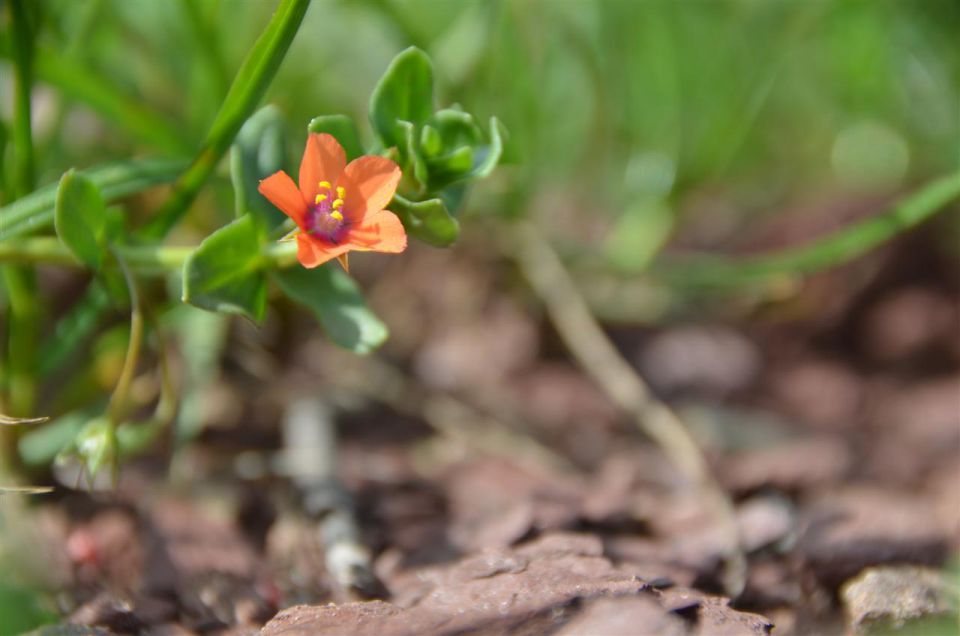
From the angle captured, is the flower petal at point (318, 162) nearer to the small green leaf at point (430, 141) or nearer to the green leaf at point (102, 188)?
the small green leaf at point (430, 141)

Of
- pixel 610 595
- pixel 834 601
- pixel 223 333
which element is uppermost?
pixel 223 333

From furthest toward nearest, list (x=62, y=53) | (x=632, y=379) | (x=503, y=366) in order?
1. (x=503, y=366)
2. (x=632, y=379)
3. (x=62, y=53)

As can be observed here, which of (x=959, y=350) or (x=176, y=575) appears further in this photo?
(x=959, y=350)

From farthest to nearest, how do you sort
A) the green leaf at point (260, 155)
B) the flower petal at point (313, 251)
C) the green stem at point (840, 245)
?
the green stem at point (840, 245) → the green leaf at point (260, 155) → the flower petal at point (313, 251)

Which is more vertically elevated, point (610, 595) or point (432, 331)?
point (432, 331)

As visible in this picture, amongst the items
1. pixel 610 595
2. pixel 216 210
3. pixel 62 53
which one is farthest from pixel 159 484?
pixel 610 595

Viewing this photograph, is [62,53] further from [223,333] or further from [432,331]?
[432,331]

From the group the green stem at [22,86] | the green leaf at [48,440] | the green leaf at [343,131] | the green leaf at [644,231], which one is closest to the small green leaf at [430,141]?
the green leaf at [343,131]

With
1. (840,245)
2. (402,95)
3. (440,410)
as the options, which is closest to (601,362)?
(440,410)
